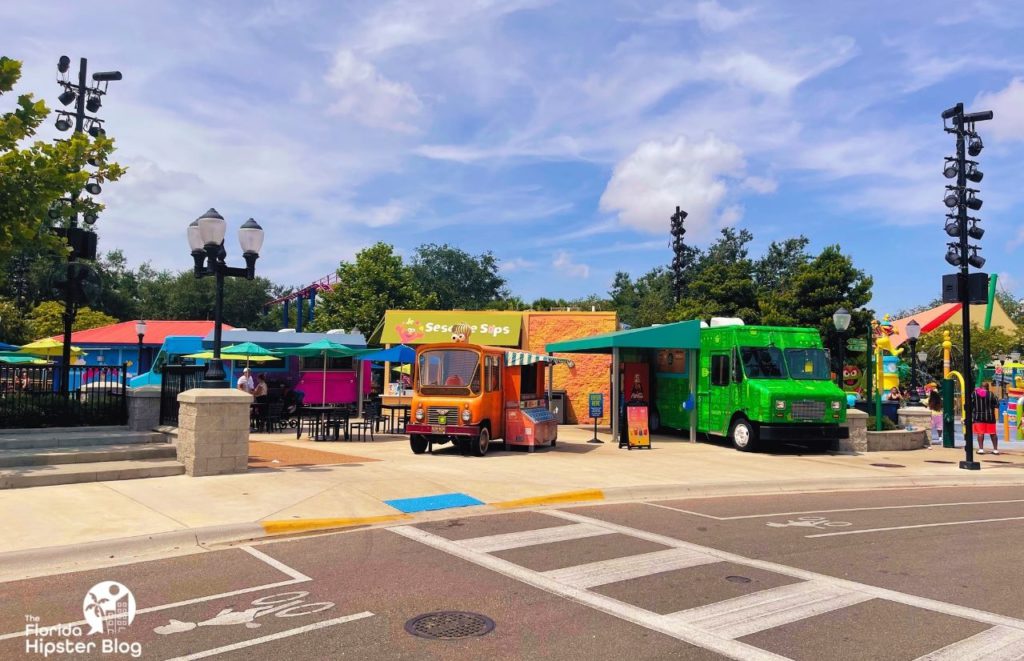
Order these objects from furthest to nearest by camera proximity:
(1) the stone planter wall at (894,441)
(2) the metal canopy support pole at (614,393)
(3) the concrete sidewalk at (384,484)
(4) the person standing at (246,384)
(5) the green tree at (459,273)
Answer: (5) the green tree at (459,273), (4) the person standing at (246,384), (2) the metal canopy support pole at (614,393), (1) the stone planter wall at (894,441), (3) the concrete sidewalk at (384,484)

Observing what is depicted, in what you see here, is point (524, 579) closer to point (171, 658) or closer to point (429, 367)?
point (171, 658)

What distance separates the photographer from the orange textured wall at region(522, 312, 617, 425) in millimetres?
26859

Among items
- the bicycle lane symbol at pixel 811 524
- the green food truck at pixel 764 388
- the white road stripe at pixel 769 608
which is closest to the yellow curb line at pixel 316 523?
the white road stripe at pixel 769 608

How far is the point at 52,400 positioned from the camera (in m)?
13.4

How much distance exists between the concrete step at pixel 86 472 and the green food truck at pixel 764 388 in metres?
13.0

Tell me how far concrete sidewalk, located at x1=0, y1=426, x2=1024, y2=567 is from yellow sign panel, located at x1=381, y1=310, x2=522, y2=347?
25.1 ft

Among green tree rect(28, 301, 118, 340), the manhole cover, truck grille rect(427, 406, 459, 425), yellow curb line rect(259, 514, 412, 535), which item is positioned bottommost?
the manhole cover

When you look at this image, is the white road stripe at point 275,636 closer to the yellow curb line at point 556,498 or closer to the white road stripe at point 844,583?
the white road stripe at point 844,583

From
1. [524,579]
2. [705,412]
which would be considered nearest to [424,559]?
[524,579]

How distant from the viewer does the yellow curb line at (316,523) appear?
848 cm

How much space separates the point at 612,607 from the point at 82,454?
898 cm

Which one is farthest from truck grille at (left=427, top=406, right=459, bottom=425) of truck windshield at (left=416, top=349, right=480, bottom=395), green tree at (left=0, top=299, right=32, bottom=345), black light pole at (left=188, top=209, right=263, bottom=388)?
green tree at (left=0, top=299, right=32, bottom=345)

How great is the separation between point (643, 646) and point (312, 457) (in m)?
10.6

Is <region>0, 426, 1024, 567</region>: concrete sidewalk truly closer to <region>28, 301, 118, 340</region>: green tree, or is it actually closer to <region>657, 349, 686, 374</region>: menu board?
<region>657, 349, 686, 374</region>: menu board
